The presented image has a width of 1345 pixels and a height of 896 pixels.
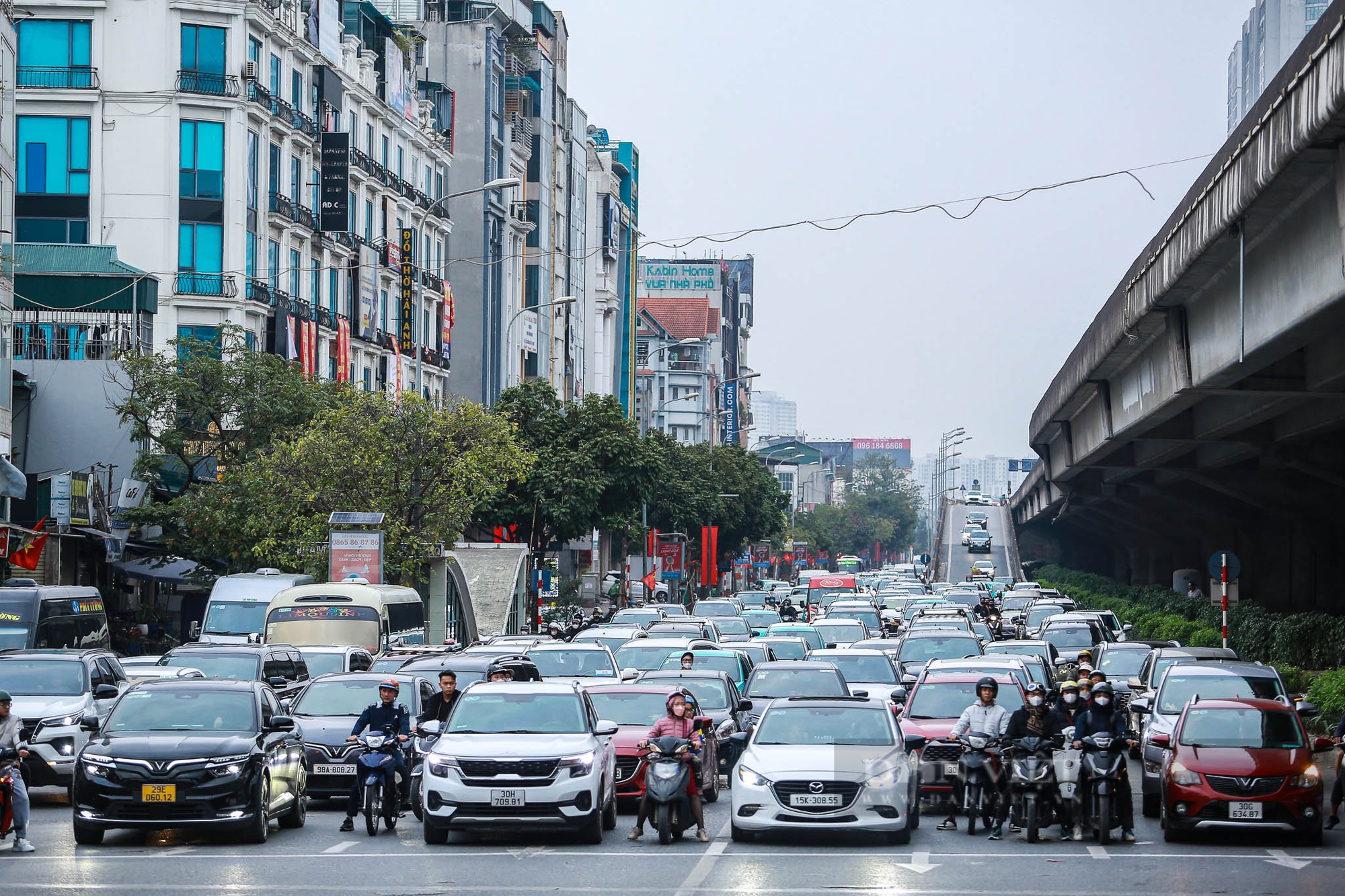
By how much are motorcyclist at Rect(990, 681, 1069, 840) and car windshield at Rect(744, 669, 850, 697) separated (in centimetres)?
626

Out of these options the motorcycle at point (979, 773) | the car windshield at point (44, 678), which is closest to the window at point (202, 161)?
the car windshield at point (44, 678)

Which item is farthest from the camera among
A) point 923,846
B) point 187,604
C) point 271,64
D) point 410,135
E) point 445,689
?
point 410,135

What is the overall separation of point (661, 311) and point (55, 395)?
140575mm

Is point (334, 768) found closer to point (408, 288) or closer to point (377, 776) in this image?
point (377, 776)

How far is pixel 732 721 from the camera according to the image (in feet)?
73.2

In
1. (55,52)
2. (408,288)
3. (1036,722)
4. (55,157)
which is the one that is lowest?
(1036,722)

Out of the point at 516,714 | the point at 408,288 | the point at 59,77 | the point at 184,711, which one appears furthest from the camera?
the point at 59,77

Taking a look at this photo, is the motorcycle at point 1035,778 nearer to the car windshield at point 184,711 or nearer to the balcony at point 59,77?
the car windshield at point 184,711

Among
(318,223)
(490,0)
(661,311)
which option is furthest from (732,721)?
(661,311)

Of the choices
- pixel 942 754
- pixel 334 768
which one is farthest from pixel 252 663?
pixel 942 754

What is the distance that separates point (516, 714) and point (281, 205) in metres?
44.0

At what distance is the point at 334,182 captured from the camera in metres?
63.5

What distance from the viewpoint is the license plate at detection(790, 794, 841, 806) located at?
648 inches

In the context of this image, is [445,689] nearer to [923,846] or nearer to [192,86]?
[923,846]
